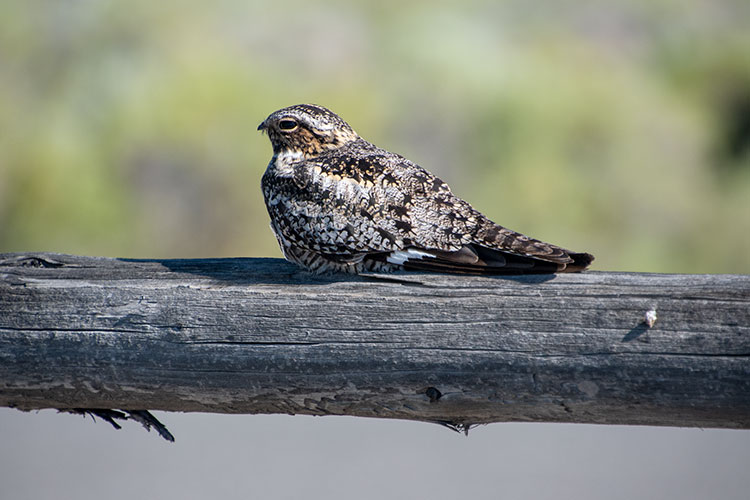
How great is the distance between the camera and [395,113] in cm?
951

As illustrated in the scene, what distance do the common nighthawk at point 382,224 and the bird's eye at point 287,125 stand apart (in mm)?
200

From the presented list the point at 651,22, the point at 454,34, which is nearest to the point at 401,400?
the point at 454,34

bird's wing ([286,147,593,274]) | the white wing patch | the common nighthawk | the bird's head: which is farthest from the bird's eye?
the white wing patch

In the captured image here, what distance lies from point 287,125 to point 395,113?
634cm

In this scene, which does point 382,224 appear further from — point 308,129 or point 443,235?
point 308,129

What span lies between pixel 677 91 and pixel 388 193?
814 cm

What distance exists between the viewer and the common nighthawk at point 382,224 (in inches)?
96.2

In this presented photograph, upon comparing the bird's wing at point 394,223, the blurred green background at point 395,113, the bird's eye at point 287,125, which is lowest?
the bird's wing at point 394,223

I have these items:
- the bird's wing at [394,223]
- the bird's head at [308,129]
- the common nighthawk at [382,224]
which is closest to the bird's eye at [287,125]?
the bird's head at [308,129]

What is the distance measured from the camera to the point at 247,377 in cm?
222

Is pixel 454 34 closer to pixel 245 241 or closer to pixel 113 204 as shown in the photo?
pixel 245 241

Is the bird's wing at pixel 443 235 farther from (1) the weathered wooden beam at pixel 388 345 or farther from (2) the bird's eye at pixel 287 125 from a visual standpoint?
(2) the bird's eye at pixel 287 125

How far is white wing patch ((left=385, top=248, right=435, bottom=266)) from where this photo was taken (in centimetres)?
258

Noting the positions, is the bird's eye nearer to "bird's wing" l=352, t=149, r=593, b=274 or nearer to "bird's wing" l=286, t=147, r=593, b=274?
"bird's wing" l=286, t=147, r=593, b=274
